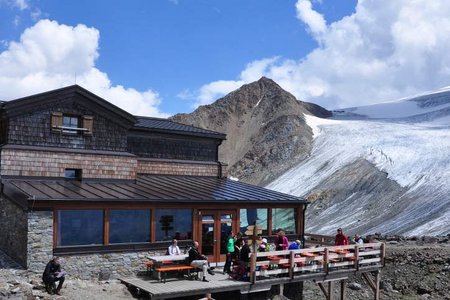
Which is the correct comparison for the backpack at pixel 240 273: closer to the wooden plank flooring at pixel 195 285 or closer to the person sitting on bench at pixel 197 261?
the wooden plank flooring at pixel 195 285

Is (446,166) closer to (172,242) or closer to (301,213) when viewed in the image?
(301,213)

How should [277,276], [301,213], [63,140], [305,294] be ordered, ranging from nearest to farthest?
[277,276]
[63,140]
[301,213]
[305,294]

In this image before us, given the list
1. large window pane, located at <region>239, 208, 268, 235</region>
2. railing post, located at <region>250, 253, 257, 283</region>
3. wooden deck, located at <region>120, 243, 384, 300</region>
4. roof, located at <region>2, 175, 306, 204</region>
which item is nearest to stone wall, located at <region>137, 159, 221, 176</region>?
roof, located at <region>2, 175, 306, 204</region>

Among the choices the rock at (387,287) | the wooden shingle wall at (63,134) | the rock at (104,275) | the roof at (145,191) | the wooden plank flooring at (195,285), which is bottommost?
the rock at (387,287)

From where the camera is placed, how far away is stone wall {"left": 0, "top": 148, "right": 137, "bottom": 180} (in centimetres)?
1908

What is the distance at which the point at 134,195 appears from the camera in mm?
18578

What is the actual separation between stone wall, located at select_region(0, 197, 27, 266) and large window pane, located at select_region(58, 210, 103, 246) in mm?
1055

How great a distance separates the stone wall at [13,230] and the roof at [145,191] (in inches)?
18.5

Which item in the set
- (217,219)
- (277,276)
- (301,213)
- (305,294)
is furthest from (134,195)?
(305,294)

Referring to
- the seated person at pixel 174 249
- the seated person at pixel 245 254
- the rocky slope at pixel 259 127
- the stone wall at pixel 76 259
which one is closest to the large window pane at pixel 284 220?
the seated person at pixel 245 254

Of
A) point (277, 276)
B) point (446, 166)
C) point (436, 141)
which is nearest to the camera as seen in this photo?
point (277, 276)

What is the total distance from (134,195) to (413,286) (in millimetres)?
14806

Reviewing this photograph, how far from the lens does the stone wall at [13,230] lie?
1628 cm

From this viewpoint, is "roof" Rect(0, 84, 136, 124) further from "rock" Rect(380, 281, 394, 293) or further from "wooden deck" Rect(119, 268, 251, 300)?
"rock" Rect(380, 281, 394, 293)
